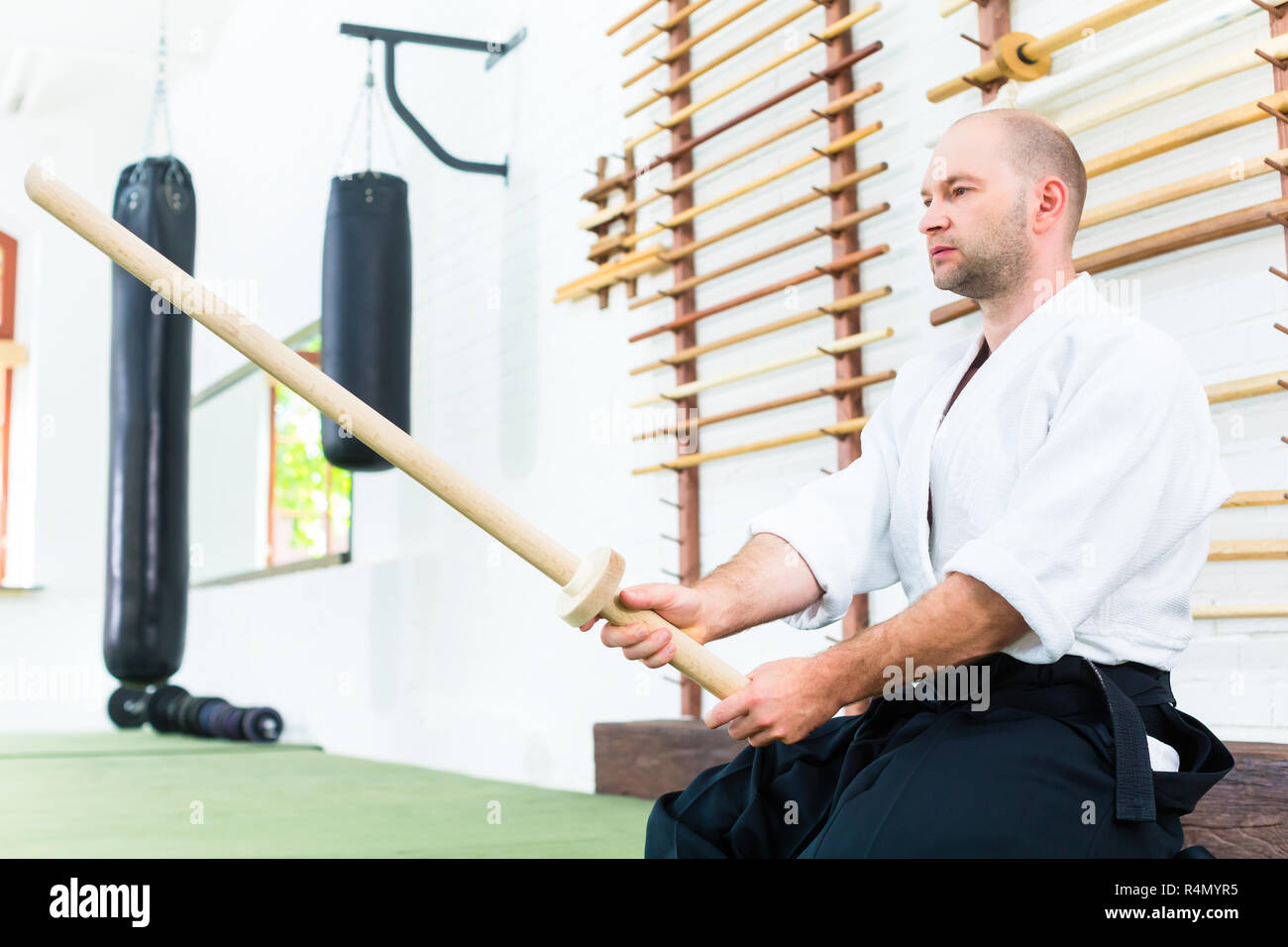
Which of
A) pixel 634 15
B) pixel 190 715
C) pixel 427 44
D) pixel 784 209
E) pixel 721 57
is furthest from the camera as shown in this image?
pixel 190 715

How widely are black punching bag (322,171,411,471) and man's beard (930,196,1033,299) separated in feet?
10.4

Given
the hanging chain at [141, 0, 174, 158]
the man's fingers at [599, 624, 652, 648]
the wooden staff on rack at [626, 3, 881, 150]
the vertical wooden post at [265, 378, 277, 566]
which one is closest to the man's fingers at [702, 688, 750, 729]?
the man's fingers at [599, 624, 652, 648]

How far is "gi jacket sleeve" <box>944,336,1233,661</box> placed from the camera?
48.8 inches

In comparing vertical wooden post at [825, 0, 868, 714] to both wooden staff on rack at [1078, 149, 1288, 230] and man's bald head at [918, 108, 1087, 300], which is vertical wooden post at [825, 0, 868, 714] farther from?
man's bald head at [918, 108, 1087, 300]

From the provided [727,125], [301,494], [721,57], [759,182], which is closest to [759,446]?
[759,182]

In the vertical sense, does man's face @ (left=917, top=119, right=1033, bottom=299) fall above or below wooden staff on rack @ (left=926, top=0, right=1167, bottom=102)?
below

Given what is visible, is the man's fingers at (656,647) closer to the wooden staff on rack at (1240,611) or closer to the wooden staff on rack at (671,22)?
the wooden staff on rack at (1240,611)

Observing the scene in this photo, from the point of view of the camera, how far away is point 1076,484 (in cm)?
126

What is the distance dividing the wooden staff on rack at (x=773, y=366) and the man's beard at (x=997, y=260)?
143 centimetres

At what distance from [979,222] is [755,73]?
1987 mm

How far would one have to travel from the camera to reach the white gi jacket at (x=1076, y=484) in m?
1.25

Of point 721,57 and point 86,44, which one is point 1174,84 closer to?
point 721,57

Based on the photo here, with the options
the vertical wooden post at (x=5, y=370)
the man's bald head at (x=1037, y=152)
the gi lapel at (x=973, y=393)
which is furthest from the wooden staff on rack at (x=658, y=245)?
the vertical wooden post at (x=5, y=370)
